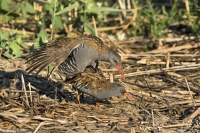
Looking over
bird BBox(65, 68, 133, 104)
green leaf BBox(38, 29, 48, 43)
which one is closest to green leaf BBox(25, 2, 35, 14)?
green leaf BBox(38, 29, 48, 43)

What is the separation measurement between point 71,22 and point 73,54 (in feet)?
8.58

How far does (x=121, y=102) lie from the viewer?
6.79m

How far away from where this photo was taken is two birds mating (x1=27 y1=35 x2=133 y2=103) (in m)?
6.40

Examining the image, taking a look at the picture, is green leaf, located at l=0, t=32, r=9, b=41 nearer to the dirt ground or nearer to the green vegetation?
the green vegetation

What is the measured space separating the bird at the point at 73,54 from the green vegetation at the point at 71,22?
1382 mm

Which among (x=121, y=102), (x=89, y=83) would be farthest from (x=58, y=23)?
(x=89, y=83)

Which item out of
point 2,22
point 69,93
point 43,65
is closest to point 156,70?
point 69,93

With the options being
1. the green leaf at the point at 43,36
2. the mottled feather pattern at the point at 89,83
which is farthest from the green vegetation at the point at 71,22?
the mottled feather pattern at the point at 89,83

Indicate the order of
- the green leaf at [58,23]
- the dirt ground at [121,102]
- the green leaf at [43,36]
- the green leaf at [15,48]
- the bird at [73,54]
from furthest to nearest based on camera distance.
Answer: the green leaf at [58,23], the green leaf at [15,48], the green leaf at [43,36], the bird at [73,54], the dirt ground at [121,102]

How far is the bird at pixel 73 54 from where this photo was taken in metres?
6.55

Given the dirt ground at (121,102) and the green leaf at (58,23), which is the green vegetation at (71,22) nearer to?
the green leaf at (58,23)

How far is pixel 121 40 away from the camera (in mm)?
9477

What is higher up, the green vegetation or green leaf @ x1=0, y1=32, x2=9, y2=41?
the green vegetation

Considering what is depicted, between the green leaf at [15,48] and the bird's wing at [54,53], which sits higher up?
the green leaf at [15,48]
